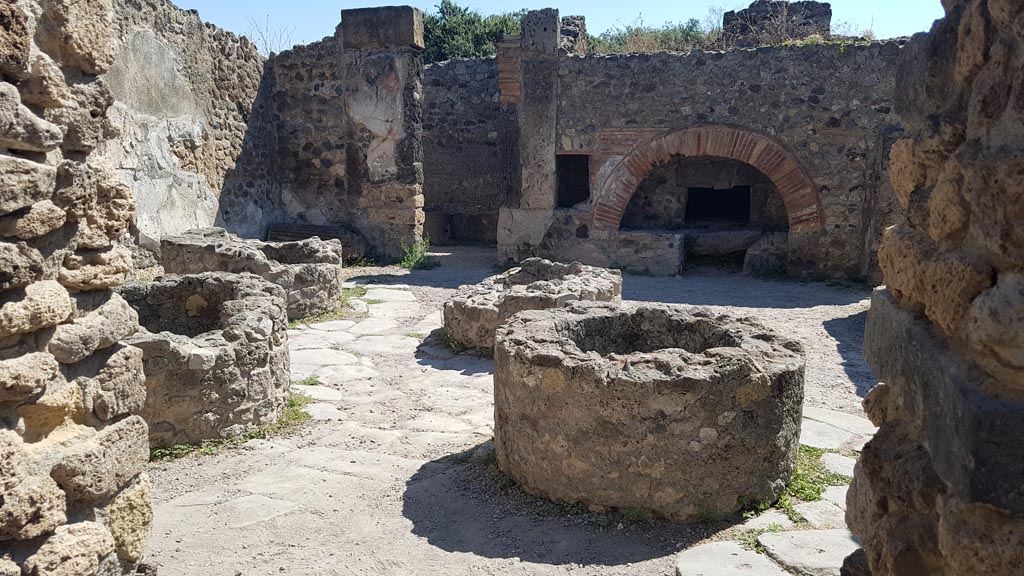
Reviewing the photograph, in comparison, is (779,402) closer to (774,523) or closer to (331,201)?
(774,523)

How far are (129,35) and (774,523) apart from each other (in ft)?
29.5

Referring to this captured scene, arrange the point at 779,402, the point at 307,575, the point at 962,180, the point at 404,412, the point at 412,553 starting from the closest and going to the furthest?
the point at 962,180
the point at 307,575
the point at 412,553
the point at 779,402
the point at 404,412

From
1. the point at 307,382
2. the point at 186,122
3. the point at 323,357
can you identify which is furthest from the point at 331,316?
the point at 186,122

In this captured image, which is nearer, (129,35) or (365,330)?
(365,330)

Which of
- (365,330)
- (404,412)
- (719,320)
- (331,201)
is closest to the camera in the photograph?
(719,320)

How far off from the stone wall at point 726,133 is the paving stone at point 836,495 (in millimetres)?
7416

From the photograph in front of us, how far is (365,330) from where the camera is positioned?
744 centimetres

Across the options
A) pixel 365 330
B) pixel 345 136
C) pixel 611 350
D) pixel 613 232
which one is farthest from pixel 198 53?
pixel 611 350

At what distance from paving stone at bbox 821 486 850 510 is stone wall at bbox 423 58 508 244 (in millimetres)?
10623

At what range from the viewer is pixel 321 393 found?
5.48 meters

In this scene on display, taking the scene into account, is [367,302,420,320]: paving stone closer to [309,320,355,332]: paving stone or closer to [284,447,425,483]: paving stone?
[309,320,355,332]: paving stone

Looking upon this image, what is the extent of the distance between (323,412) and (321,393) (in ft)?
1.36

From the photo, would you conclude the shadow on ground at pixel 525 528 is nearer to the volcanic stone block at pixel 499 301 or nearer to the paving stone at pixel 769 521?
the paving stone at pixel 769 521

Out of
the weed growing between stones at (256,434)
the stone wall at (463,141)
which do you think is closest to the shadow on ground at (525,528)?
the weed growing between stones at (256,434)
